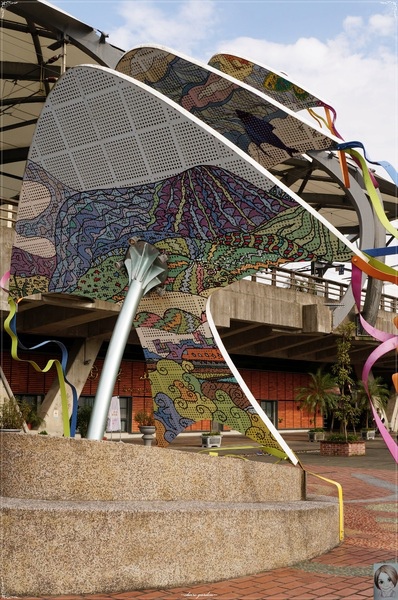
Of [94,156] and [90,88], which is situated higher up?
[90,88]

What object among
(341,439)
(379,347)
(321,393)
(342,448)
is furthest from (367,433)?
(379,347)

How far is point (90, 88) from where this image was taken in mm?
8492

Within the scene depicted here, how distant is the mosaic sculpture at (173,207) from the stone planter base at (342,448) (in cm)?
1524

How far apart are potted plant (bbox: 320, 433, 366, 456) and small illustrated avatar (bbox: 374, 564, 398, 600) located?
21040 mm

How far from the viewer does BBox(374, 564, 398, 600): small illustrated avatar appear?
3512 mm

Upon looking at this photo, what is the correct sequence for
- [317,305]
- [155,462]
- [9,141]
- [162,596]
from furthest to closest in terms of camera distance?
[9,141] → [317,305] → [155,462] → [162,596]

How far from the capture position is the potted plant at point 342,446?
2386 centimetres

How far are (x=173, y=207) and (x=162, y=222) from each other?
0.31 metres

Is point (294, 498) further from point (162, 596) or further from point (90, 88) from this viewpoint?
point (90, 88)

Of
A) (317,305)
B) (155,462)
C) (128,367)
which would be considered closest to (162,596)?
(155,462)

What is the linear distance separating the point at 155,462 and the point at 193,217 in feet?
10.8

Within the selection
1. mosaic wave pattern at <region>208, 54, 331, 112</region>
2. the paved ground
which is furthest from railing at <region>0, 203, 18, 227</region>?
the paved ground

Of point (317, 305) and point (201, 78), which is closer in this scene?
point (201, 78)

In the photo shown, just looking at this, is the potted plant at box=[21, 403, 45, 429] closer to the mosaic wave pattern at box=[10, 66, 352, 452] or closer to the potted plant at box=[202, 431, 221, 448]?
the potted plant at box=[202, 431, 221, 448]
